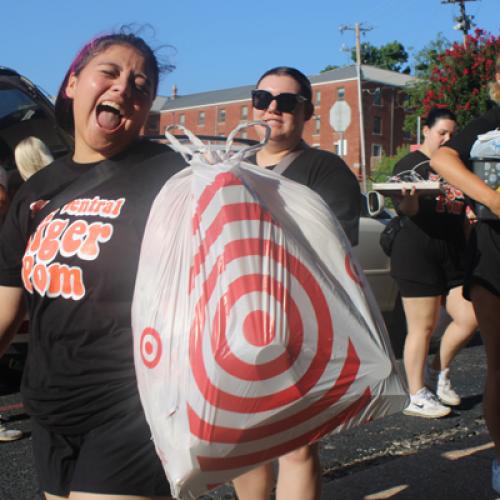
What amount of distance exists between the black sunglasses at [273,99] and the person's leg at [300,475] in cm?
125

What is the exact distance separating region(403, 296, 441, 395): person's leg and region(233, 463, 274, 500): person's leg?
2438 millimetres

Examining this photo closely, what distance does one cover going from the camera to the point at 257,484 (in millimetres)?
2844

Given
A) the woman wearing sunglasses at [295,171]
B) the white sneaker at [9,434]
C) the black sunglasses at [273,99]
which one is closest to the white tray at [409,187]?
Answer: the woman wearing sunglasses at [295,171]

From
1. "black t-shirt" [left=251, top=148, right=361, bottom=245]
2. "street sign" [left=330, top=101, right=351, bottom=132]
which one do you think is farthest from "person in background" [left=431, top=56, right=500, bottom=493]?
"street sign" [left=330, top=101, right=351, bottom=132]

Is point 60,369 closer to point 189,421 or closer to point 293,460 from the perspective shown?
point 189,421

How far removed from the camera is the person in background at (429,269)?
16.8 feet

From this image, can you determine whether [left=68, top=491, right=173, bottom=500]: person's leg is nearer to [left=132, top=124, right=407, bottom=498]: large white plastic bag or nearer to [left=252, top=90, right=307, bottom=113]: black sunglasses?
[left=132, top=124, right=407, bottom=498]: large white plastic bag

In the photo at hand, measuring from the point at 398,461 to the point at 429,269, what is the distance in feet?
4.69

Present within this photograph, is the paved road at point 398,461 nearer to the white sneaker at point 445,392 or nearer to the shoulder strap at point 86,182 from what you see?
the white sneaker at point 445,392

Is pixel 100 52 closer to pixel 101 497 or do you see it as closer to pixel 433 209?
pixel 101 497

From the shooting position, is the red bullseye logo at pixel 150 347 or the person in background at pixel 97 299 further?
the person in background at pixel 97 299

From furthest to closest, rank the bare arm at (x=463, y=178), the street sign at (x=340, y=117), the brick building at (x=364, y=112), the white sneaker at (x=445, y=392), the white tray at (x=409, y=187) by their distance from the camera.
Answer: the brick building at (x=364, y=112)
the street sign at (x=340, y=117)
the white sneaker at (x=445, y=392)
the white tray at (x=409, y=187)
the bare arm at (x=463, y=178)

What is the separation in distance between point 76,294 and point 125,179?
0.32 m

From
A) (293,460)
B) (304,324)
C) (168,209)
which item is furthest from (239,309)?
(293,460)
